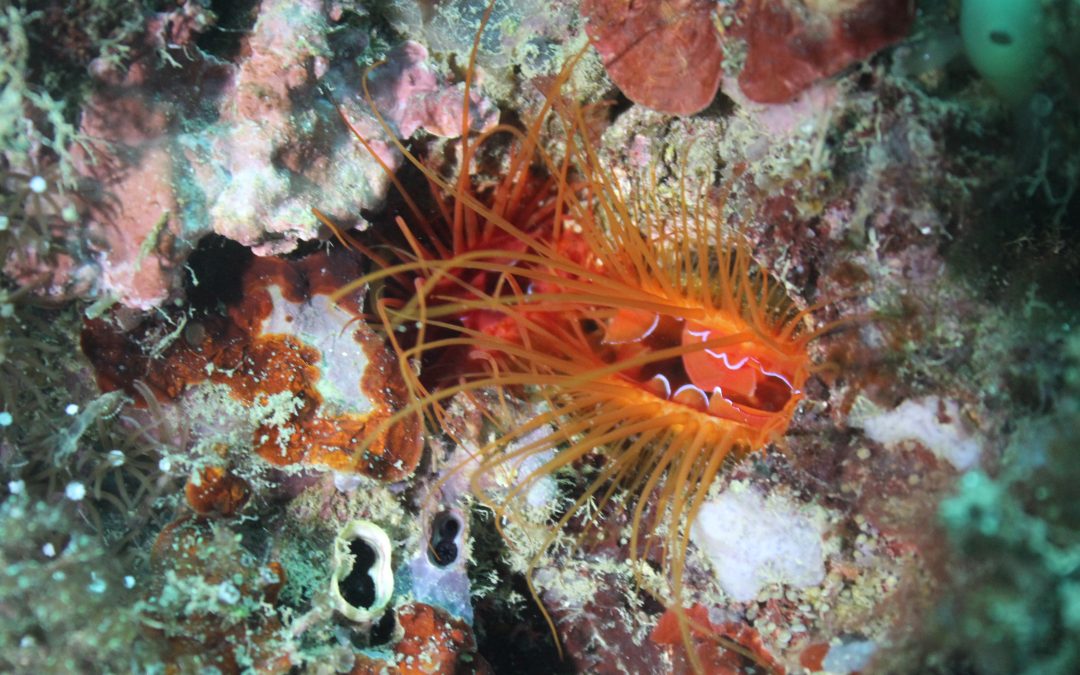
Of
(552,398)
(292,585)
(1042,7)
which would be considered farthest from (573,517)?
(1042,7)

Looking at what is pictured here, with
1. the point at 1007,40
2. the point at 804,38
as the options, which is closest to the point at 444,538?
the point at 804,38

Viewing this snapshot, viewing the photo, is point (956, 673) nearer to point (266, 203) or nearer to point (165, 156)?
point (266, 203)

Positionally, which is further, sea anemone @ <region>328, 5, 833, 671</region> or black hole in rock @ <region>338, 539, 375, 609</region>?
black hole in rock @ <region>338, 539, 375, 609</region>

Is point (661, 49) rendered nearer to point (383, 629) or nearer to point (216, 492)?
point (216, 492)

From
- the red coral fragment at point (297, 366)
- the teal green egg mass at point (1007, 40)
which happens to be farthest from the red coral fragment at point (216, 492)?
the teal green egg mass at point (1007, 40)

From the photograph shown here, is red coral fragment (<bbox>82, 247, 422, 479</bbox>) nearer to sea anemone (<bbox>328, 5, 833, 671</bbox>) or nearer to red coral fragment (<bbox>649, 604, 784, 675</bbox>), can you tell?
sea anemone (<bbox>328, 5, 833, 671</bbox>)

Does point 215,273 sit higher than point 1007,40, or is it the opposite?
point 1007,40

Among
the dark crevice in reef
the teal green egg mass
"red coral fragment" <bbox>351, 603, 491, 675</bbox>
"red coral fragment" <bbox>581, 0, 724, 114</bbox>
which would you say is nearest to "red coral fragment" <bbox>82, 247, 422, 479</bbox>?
"red coral fragment" <bbox>351, 603, 491, 675</bbox>
